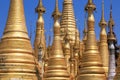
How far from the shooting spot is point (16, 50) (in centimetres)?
1839

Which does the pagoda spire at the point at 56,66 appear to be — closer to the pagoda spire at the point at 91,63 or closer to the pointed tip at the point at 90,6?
the pagoda spire at the point at 91,63

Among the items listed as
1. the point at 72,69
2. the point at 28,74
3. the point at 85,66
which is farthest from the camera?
the point at 72,69

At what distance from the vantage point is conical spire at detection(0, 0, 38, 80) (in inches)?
709

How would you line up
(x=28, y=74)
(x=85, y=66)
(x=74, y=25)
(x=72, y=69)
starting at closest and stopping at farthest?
(x=28, y=74), (x=85, y=66), (x=72, y=69), (x=74, y=25)

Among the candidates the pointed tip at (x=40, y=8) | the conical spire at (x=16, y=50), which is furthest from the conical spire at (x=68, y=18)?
the conical spire at (x=16, y=50)

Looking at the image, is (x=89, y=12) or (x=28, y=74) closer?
(x=28, y=74)

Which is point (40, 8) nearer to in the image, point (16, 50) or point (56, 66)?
point (56, 66)

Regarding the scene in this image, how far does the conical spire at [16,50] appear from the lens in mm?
18016

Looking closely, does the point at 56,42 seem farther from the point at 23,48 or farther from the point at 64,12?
the point at 64,12

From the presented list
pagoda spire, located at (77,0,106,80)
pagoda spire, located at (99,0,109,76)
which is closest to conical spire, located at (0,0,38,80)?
pagoda spire, located at (77,0,106,80)

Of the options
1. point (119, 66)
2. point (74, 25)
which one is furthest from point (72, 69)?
point (74, 25)

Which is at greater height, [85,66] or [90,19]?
[90,19]

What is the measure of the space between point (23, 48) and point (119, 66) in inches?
194

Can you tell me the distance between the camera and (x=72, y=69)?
1107 inches
